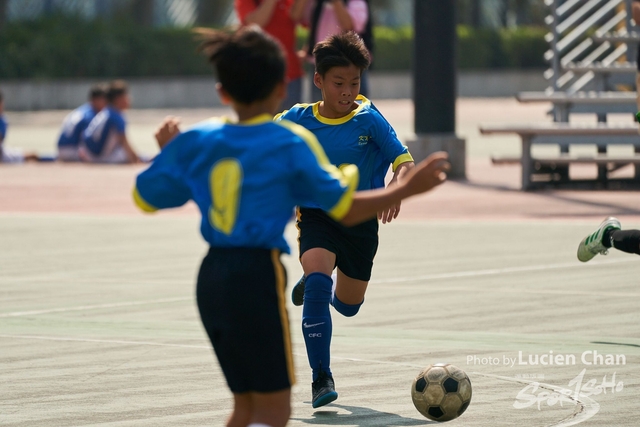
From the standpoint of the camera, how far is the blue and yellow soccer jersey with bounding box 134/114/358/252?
13.6 ft

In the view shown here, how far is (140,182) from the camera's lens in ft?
14.3

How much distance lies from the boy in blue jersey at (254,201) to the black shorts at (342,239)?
218 cm

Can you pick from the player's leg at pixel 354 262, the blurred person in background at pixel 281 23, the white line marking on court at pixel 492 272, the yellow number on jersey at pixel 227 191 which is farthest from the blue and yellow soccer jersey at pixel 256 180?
the blurred person in background at pixel 281 23

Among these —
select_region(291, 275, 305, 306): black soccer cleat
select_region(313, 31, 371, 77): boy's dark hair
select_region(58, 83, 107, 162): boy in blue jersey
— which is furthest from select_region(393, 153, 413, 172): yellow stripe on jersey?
select_region(58, 83, 107, 162): boy in blue jersey

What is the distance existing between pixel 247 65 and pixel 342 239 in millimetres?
2416

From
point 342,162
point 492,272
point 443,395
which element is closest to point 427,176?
point 443,395

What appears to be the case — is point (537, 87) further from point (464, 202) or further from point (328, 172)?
point (328, 172)

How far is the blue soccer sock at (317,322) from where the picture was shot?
6.09 meters

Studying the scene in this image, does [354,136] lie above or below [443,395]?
above

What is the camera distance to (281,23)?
564 inches

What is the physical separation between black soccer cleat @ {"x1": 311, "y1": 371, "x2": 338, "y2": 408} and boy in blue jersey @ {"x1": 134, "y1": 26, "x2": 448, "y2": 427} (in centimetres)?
169

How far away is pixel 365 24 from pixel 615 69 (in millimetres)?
4927

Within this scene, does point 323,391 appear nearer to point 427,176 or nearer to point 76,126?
point 427,176

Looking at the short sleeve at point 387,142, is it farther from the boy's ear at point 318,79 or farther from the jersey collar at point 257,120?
the jersey collar at point 257,120
